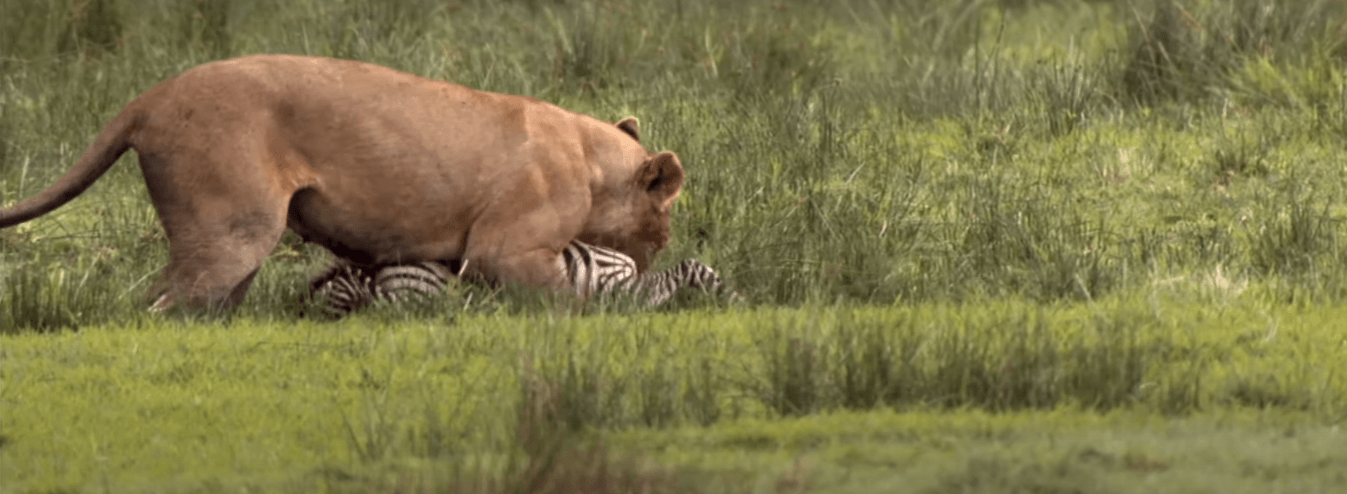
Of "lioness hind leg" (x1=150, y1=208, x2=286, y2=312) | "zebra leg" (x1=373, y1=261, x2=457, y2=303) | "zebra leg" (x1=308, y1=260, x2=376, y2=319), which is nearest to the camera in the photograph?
"lioness hind leg" (x1=150, y1=208, x2=286, y2=312)

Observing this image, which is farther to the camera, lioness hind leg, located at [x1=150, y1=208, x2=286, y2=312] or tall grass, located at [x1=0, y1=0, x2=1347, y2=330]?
tall grass, located at [x1=0, y1=0, x2=1347, y2=330]

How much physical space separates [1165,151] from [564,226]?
375 cm

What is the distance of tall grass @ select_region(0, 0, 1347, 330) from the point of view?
8156 millimetres

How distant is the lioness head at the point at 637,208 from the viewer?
8164mm

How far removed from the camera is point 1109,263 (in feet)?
26.8

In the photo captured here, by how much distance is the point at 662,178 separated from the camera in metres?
8.24

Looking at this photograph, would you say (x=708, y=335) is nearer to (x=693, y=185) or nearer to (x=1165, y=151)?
(x=693, y=185)

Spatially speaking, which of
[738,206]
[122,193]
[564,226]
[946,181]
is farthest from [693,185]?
[122,193]

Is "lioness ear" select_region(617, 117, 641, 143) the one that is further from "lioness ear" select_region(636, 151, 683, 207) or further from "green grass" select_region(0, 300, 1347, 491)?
"green grass" select_region(0, 300, 1347, 491)

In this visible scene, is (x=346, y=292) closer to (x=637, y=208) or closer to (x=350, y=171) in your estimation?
(x=350, y=171)

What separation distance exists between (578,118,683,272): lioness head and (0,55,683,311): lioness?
0.04 feet

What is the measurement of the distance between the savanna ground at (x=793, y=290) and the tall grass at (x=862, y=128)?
0.08 feet

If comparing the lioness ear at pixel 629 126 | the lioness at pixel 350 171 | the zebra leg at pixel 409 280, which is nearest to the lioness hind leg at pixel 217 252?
the lioness at pixel 350 171

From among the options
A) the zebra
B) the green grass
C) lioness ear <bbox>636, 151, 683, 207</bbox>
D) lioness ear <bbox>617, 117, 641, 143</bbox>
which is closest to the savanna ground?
the green grass
